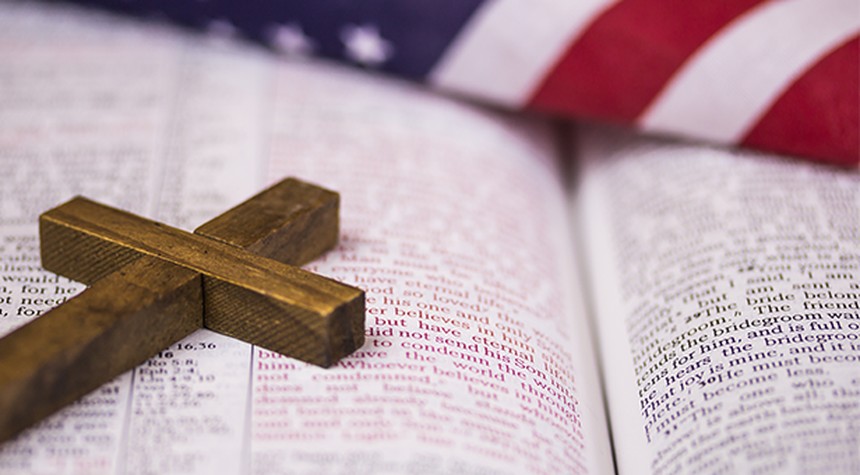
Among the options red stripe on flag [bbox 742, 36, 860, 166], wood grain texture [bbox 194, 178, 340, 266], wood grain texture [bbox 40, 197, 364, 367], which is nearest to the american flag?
red stripe on flag [bbox 742, 36, 860, 166]

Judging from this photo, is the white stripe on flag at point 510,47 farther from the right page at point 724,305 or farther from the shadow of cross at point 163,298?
the shadow of cross at point 163,298

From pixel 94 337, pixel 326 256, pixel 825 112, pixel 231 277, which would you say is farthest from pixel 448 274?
pixel 825 112

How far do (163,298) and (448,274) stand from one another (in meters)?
0.27

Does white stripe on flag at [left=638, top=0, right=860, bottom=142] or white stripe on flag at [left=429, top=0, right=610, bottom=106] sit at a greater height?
white stripe on flag at [left=429, top=0, right=610, bottom=106]

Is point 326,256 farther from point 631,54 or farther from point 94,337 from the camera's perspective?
point 631,54

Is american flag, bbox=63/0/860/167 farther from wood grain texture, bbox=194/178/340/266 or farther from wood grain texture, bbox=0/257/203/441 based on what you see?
wood grain texture, bbox=0/257/203/441

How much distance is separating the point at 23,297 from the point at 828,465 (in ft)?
1.90

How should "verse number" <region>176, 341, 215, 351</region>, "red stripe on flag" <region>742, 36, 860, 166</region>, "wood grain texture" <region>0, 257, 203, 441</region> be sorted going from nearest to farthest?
"wood grain texture" <region>0, 257, 203, 441</region>
"verse number" <region>176, 341, 215, 351</region>
"red stripe on flag" <region>742, 36, 860, 166</region>

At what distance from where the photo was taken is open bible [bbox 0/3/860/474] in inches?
28.4

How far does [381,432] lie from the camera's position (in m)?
0.72

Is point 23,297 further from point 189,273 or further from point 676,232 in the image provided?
point 676,232

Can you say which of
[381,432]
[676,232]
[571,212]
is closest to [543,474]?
[381,432]

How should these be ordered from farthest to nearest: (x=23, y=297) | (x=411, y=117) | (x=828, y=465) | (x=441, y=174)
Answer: (x=411, y=117) < (x=441, y=174) < (x=23, y=297) < (x=828, y=465)

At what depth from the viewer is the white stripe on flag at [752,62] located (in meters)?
1.12
